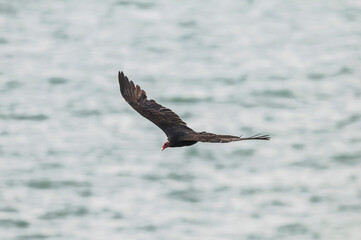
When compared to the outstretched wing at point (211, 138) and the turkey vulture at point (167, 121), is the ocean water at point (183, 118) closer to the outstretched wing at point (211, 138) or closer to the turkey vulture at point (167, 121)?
the turkey vulture at point (167, 121)

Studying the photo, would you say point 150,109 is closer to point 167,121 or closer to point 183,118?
point 167,121

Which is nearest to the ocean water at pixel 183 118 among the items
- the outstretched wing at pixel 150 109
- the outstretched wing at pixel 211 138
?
the outstretched wing at pixel 150 109

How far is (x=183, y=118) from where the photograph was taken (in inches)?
1834

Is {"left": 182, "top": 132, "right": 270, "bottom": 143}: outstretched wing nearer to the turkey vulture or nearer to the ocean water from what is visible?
the turkey vulture

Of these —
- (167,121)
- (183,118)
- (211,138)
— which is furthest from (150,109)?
(183,118)

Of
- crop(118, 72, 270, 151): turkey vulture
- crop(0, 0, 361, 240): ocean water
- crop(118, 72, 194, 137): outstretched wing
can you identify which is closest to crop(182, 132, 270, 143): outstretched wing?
crop(118, 72, 270, 151): turkey vulture

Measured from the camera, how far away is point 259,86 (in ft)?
172

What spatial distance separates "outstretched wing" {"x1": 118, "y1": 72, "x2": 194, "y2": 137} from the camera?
46.3 ft

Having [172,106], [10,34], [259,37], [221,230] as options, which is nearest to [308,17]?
[259,37]

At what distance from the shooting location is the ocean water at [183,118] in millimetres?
41406

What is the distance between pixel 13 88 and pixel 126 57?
7026mm

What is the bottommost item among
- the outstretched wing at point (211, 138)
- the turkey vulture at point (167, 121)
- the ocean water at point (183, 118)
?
the outstretched wing at point (211, 138)

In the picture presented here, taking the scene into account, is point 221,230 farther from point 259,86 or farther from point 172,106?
point 259,86

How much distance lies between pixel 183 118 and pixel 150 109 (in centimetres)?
3173
